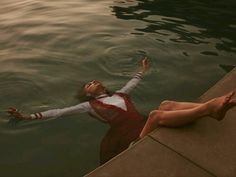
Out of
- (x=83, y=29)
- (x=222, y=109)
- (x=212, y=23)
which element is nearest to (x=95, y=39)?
(x=83, y=29)

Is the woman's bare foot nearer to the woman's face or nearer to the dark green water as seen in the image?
the dark green water

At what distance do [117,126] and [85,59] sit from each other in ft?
10.5

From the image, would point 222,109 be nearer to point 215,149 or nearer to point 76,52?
point 215,149

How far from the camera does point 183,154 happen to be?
14.5 feet

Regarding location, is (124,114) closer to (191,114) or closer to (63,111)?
(63,111)

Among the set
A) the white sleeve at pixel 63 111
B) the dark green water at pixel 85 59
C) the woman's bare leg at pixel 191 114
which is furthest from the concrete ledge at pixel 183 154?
the white sleeve at pixel 63 111

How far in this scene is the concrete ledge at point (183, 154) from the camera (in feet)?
13.7

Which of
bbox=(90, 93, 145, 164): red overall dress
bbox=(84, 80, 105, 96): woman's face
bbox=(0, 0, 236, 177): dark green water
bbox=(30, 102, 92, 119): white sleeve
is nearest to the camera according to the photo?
bbox=(90, 93, 145, 164): red overall dress

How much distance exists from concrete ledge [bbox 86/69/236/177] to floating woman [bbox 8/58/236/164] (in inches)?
8.1

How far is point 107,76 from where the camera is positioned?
27.6ft

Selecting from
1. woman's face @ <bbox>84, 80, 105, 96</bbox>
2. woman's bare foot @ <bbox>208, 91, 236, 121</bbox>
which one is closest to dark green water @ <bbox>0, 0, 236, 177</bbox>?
woman's face @ <bbox>84, 80, 105, 96</bbox>

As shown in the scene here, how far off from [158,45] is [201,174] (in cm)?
577

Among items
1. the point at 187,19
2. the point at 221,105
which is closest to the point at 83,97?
the point at 221,105

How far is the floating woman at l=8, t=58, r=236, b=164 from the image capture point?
15.6 ft
